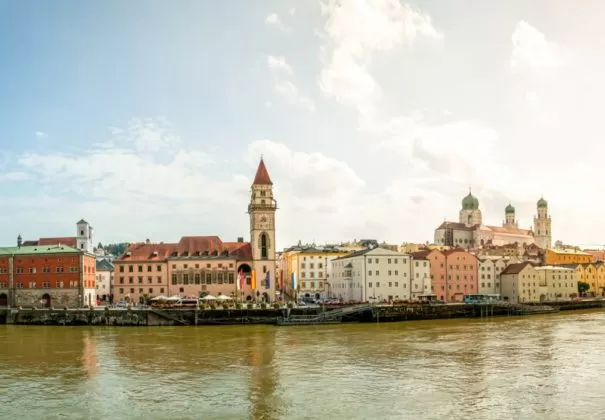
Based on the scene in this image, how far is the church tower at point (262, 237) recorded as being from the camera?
108 meters

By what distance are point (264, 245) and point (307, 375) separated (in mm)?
67426

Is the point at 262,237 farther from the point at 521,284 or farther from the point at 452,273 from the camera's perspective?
the point at 521,284

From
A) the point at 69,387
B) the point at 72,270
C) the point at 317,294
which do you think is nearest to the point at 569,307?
the point at 317,294

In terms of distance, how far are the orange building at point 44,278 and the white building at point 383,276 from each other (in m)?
40.3

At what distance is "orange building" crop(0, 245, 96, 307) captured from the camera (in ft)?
325

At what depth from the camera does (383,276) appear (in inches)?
4232

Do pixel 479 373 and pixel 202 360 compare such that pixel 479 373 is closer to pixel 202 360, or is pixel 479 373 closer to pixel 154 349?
pixel 202 360

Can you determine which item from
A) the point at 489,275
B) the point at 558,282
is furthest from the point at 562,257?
the point at 489,275

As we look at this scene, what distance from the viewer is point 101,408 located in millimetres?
34094

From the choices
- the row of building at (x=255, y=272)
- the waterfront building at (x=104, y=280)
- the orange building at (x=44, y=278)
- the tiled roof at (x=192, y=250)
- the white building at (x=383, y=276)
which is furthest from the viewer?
the waterfront building at (x=104, y=280)

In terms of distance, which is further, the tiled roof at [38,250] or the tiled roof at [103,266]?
the tiled roof at [103,266]

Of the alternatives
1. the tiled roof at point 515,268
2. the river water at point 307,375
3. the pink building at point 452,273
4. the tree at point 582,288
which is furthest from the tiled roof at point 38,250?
the tree at point 582,288

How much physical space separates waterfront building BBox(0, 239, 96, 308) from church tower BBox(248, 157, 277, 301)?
25133mm

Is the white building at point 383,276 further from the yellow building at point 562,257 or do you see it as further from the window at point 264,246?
the yellow building at point 562,257
